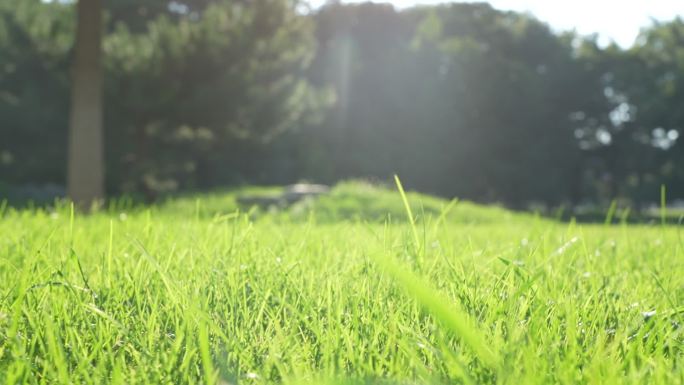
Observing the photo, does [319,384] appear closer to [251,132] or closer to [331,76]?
[251,132]

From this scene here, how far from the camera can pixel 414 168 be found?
1183 inches

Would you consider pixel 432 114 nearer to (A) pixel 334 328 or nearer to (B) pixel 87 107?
(B) pixel 87 107

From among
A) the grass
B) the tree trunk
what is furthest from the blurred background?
the grass

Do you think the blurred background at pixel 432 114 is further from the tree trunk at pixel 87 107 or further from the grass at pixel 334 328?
the grass at pixel 334 328

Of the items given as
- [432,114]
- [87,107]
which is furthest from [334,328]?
[432,114]

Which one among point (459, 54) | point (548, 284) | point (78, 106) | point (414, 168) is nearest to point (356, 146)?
point (414, 168)

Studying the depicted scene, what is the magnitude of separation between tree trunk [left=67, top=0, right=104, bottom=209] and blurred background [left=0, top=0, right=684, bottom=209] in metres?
8.40

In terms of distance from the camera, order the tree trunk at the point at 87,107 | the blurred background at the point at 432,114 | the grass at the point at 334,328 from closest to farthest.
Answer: the grass at the point at 334,328, the tree trunk at the point at 87,107, the blurred background at the point at 432,114

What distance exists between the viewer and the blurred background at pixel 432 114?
19.5 m

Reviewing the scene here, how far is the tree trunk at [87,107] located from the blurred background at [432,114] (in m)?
8.40

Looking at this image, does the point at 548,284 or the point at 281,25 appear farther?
the point at 281,25

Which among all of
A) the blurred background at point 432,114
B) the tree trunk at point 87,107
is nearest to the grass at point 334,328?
the tree trunk at point 87,107

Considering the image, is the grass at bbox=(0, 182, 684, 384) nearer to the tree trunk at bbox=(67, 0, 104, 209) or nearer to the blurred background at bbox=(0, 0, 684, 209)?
the tree trunk at bbox=(67, 0, 104, 209)

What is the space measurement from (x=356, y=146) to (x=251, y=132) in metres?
14.0
